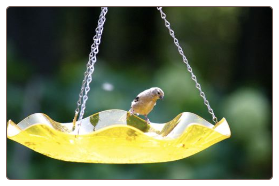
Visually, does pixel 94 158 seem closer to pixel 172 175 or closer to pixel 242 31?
pixel 172 175

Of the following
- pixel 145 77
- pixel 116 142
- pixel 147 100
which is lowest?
pixel 116 142

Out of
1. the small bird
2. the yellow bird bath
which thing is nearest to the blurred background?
the small bird

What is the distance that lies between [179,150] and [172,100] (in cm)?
216

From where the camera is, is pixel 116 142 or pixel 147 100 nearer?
pixel 116 142

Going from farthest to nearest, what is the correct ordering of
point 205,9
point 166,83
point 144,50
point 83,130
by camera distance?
point 205,9 < point 144,50 < point 166,83 < point 83,130

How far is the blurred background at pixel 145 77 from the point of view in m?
3.48

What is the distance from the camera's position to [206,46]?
4301 millimetres

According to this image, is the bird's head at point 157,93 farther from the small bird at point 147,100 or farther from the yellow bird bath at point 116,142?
the yellow bird bath at point 116,142

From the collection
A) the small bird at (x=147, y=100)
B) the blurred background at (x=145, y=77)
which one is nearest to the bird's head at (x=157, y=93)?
the small bird at (x=147, y=100)

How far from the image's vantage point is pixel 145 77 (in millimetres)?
3883

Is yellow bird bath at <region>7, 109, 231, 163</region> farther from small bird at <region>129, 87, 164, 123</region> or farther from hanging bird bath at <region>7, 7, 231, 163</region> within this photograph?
small bird at <region>129, 87, 164, 123</region>

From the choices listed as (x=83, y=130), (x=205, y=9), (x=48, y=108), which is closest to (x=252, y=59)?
(x=205, y=9)

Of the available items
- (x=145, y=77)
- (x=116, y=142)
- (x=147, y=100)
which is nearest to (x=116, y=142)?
(x=116, y=142)

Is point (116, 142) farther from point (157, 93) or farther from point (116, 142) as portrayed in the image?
point (157, 93)
